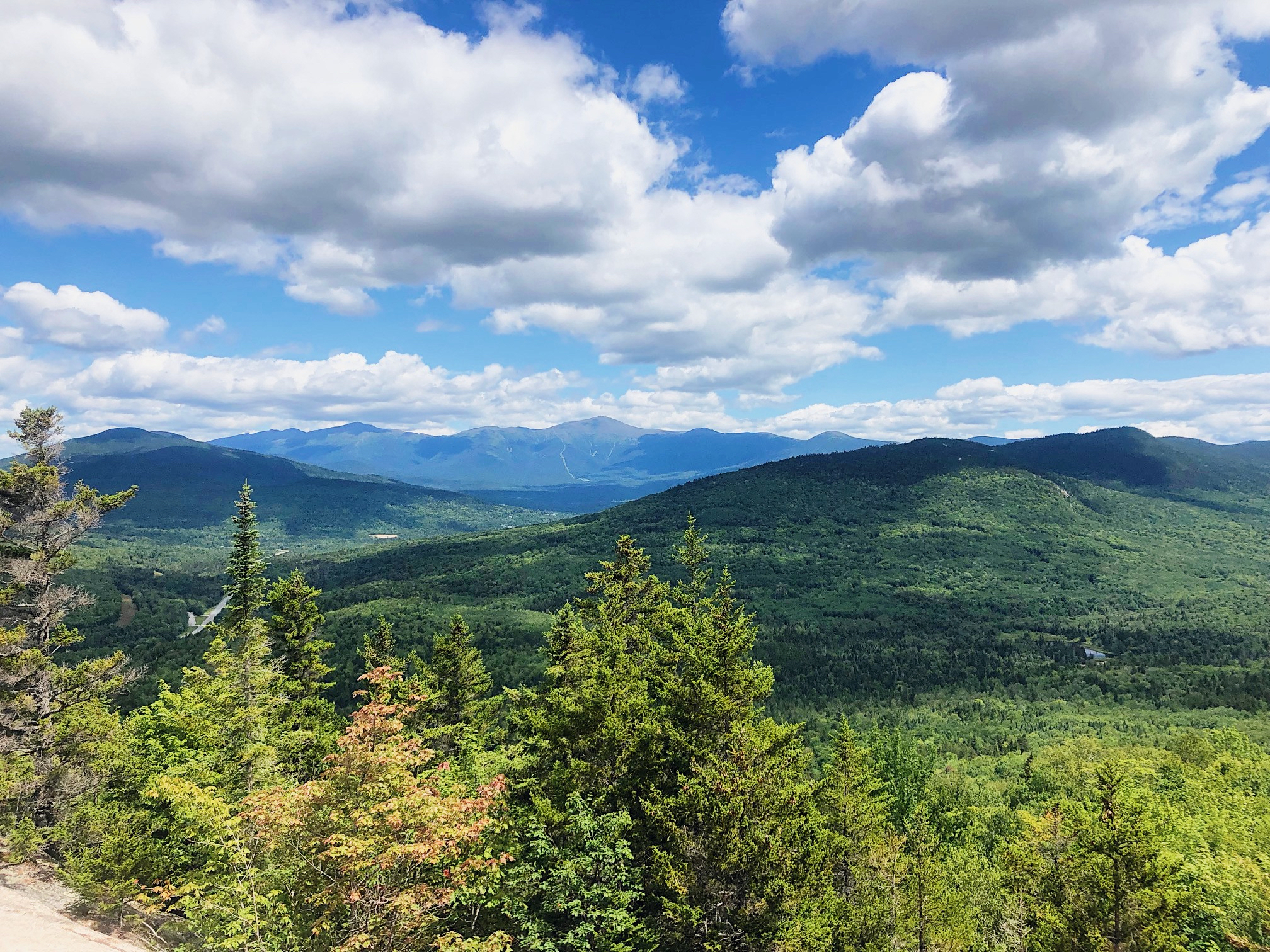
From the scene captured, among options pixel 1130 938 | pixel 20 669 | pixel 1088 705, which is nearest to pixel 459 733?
pixel 20 669

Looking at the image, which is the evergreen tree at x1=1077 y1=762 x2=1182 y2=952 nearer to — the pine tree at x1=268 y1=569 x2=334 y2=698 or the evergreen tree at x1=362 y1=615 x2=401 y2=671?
the evergreen tree at x1=362 y1=615 x2=401 y2=671

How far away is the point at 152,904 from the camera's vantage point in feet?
62.4

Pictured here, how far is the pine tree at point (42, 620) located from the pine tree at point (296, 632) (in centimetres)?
1222

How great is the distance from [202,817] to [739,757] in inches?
737

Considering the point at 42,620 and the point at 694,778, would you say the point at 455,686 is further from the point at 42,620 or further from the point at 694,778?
the point at 694,778

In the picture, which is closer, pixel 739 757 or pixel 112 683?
pixel 739 757

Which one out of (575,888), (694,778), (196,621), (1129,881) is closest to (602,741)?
(694,778)

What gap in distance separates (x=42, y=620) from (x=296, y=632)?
15428mm

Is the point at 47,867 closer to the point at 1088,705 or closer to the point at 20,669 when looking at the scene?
the point at 20,669

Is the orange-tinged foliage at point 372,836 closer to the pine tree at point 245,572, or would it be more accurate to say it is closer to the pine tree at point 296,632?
the pine tree at point 245,572

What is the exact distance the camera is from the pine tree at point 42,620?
92.0 feet

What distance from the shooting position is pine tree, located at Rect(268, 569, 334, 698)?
140 feet

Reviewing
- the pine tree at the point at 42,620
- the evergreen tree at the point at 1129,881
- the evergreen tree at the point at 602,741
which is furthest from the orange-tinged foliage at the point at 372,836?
the evergreen tree at the point at 1129,881

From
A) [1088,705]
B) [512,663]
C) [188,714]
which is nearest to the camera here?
[188,714]
